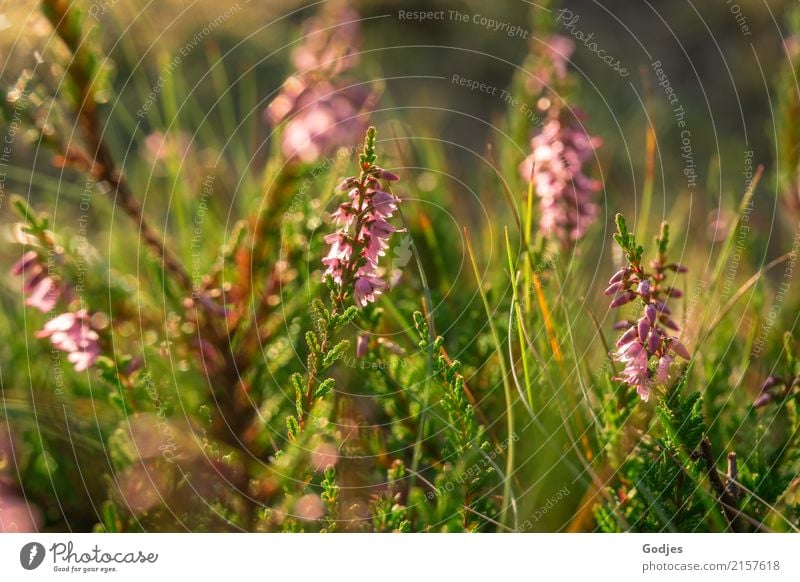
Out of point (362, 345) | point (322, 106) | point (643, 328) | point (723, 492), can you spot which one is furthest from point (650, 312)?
point (322, 106)

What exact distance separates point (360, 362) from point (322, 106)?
517mm

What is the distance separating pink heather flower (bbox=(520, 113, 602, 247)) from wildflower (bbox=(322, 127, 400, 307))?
43 cm

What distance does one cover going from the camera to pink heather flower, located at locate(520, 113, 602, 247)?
1266 millimetres

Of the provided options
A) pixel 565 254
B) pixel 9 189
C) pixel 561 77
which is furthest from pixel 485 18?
pixel 565 254

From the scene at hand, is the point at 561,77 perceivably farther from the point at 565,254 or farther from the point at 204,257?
the point at 204,257

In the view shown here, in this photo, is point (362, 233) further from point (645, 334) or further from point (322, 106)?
point (322, 106)

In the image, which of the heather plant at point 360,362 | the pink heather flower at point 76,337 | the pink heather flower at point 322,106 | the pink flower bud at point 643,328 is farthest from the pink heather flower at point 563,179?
the pink heather flower at point 76,337

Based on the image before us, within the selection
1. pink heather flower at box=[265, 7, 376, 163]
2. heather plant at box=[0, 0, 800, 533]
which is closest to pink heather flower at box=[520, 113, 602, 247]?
heather plant at box=[0, 0, 800, 533]

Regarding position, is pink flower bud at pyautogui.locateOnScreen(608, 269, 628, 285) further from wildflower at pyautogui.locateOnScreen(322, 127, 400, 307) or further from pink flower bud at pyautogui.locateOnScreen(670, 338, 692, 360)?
wildflower at pyautogui.locateOnScreen(322, 127, 400, 307)

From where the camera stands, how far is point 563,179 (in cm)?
127

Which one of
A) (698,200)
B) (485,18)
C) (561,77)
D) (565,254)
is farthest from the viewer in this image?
(485,18)

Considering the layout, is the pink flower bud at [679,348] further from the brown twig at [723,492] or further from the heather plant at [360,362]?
the brown twig at [723,492]

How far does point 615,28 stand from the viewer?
4.29 meters
